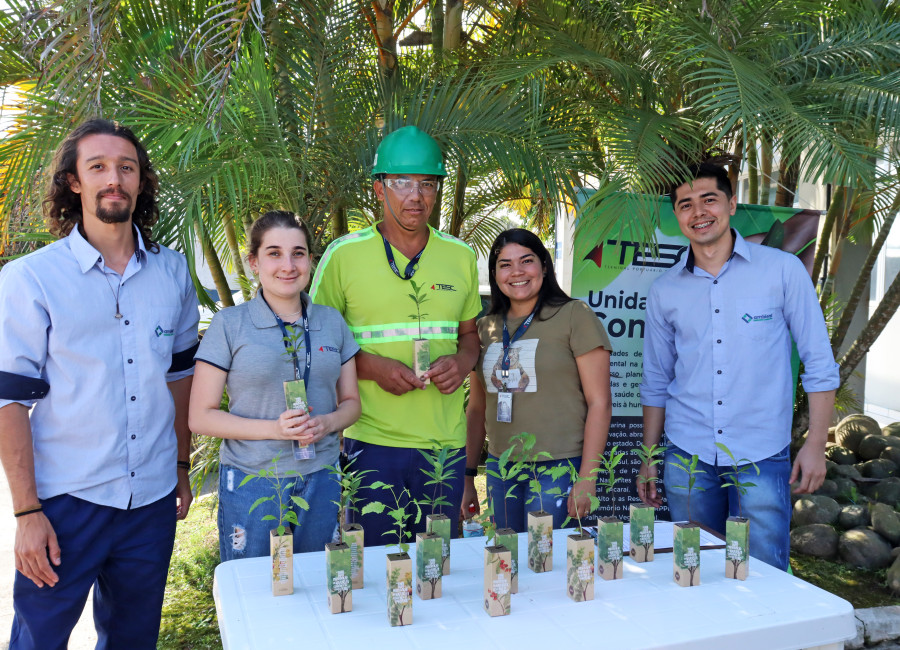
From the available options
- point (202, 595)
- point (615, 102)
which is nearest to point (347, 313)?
point (615, 102)

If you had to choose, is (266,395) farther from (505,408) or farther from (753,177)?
(753,177)

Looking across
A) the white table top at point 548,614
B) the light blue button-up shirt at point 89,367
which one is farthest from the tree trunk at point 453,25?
the white table top at point 548,614

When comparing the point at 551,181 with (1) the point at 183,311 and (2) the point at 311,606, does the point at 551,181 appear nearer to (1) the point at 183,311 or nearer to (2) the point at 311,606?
(1) the point at 183,311

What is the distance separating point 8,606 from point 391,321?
2841 mm

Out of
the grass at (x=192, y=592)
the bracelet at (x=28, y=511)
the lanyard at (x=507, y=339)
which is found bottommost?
the grass at (x=192, y=592)

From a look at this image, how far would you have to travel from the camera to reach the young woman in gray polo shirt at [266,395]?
7.77 feet

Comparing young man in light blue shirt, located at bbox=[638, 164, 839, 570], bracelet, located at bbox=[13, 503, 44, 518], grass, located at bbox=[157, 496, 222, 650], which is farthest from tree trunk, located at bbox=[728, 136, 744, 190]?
grass, located at bbox=[157, 496, 222, 650]

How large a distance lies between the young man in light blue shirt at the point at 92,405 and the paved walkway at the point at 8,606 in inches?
51.6

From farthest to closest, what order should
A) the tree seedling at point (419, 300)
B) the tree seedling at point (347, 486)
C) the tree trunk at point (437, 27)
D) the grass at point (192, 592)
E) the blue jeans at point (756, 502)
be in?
the tree trunk at point (437, 27) < the grass at point (192, 592) < the blue jeans at point (756, 502) < the tree seedling at point (419, 300) < the tree seedling at point (347, 486)

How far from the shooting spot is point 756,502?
2.81 metres

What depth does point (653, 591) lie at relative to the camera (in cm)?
201

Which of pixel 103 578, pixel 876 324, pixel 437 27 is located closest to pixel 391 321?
pixel 103 578

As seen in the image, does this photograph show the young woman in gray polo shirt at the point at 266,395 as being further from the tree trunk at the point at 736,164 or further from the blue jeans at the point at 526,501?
the tree trunk at the point at 736,164

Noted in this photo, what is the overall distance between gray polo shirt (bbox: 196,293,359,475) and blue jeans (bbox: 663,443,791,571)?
4.57 feet
